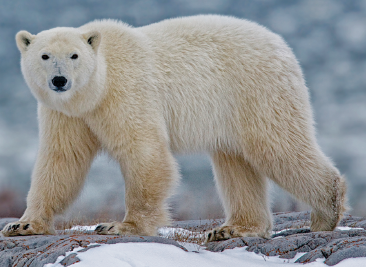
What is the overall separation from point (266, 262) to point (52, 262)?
6.81 ft

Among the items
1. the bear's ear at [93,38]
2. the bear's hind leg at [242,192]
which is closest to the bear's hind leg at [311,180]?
the bear's hind leg at [242,192]

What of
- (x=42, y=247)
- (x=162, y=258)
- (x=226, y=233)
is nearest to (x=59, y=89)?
(x=42, y=247)

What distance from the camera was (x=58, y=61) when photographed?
17.0 feet

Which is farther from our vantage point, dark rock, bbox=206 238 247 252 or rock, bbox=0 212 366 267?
dark rock, bbox=206 238 247 252

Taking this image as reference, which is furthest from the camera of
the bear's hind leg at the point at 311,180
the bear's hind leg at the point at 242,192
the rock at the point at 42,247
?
the bear's hind leg at the point at 242,192

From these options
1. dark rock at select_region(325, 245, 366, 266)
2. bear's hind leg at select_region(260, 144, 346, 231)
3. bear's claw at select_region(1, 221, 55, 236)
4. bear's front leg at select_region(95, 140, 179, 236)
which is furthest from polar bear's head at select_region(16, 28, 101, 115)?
dark rock at select_region(325, 245, 366, 266)

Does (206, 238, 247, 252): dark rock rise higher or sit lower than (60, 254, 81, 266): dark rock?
lower

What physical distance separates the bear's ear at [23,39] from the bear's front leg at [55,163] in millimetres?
843

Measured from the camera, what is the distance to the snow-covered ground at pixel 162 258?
13.4 ft

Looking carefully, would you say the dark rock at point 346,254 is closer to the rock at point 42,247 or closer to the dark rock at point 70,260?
the rock at point 42,247

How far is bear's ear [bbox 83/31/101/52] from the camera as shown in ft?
18.1

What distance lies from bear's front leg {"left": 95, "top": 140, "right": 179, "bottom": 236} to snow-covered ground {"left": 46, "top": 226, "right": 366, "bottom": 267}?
919 mm

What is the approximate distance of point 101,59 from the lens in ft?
18.7

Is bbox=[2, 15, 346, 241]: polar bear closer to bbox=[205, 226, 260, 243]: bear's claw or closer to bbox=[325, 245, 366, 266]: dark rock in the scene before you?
bbox=[205, 226, 260, 243]: bear's claw
